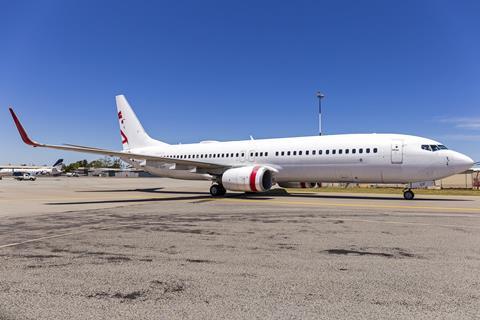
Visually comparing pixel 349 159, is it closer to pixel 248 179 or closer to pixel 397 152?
pixel 397 152

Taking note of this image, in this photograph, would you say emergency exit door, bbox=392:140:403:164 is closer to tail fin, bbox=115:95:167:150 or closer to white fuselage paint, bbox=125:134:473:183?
white fuselage paint, bbox=125:134:473:183

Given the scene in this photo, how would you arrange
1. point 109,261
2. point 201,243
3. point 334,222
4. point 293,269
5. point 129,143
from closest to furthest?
point 293,269
point 109,261
point 201,243
point 334,222
point 129,143

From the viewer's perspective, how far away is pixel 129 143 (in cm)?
3388

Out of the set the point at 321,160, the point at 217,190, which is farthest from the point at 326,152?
the point at 217,190

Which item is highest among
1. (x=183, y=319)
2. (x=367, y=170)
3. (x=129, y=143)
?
(x=129, y=143)

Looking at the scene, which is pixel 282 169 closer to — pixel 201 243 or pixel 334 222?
pixel 334 222

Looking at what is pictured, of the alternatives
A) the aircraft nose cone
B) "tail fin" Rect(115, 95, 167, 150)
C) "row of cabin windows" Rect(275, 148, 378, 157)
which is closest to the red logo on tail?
"tail fin" Rect(115, 95, 167, 150)

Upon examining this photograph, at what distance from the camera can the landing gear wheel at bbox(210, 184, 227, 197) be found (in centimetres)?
2398

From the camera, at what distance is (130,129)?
33688 millimetres

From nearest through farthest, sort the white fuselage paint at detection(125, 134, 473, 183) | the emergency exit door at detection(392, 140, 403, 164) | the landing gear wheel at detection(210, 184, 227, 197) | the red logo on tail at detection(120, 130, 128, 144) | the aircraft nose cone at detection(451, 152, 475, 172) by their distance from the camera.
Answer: the aircraft nose cone at detection(451, 152, 475, 172), the white fuselage paint at detection(125, 134, 473, 183), the emergency exit door at detection(392, 140, 403, 164), the landing gear wheel at detection(210, 184, 227, 197), the red logo on tail at detection(120, 130, 128, 144)

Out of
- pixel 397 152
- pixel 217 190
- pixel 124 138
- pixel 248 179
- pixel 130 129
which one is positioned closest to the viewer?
pixel 397 152

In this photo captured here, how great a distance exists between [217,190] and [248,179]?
3667 millimetres

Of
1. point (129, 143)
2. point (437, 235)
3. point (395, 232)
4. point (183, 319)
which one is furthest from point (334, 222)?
point (129, 143)

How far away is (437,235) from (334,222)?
2.83 metres
